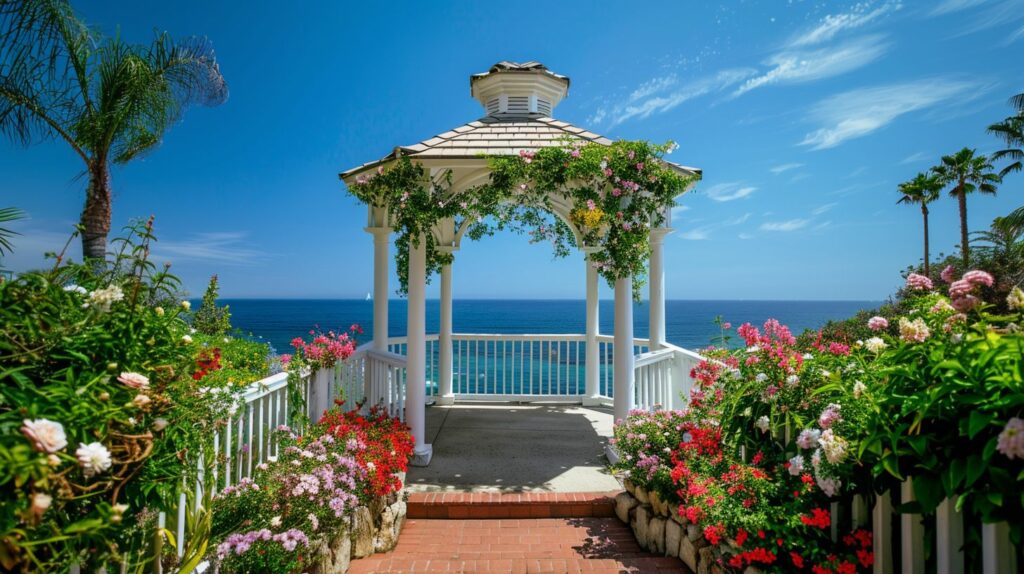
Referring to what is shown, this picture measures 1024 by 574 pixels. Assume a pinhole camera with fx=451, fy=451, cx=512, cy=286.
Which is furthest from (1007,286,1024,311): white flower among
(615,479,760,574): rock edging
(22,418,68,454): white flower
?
(22,418,68,454): white flower

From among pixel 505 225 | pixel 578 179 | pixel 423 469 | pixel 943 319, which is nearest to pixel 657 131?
pixel 578 179

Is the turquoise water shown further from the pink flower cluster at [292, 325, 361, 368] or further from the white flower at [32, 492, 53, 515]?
the white flower at [32, 492, 53, 515]

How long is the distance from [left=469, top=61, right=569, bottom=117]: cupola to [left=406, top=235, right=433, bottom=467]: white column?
8.47 feet

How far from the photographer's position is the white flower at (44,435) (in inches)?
39.8

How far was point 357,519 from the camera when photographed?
10.1 ft

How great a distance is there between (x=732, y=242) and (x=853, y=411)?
52272mm

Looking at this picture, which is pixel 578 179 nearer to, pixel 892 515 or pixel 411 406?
pixel 411 406

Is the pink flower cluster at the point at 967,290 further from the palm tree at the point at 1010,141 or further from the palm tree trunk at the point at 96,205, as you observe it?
the palm tree at the point at 1010,141

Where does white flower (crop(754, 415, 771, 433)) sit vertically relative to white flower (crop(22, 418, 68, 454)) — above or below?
below

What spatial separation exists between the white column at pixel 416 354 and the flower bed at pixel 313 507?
3.09 feet

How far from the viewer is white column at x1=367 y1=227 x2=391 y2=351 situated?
18.1 feet

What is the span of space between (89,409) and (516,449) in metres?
4.35

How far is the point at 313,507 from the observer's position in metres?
2.69

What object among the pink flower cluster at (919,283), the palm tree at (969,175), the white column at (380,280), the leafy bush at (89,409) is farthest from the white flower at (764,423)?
the palm tree at (969,175)
